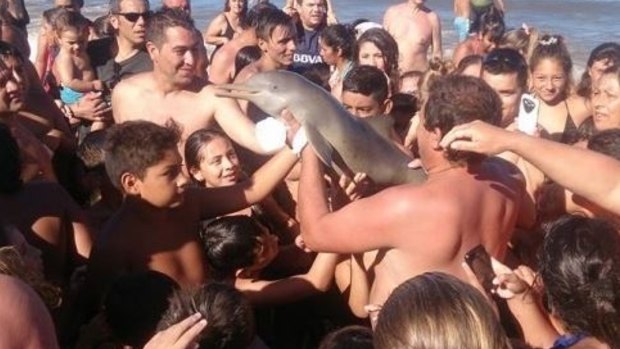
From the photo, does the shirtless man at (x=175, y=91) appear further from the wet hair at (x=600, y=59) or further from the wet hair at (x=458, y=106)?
the wet hair at (x=600, y=59)

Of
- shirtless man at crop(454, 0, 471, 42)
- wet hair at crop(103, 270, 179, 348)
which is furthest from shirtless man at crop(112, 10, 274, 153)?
shirtless man at crop(454, 0, 471, 42)

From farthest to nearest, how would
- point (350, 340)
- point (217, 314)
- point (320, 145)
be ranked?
point (320, 145) → point (217, 314) → point (350, 340)

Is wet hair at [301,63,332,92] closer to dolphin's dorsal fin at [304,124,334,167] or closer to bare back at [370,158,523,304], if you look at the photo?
dolphin's dorsal fin at [304,124,334,167]

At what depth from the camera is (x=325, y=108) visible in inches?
130

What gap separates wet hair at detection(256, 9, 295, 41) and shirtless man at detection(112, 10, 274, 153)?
1.22 m

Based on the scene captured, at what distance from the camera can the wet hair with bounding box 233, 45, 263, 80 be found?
6.89 metres

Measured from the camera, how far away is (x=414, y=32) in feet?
30.6

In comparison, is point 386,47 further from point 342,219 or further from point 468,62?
point 342,219

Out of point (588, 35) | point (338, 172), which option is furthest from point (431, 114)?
point (588, 35)

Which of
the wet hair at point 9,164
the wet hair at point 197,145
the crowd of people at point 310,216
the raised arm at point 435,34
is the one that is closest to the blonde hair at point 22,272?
A: the crowd of people at point 310,216

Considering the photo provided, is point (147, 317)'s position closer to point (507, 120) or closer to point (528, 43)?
point (507, 120)

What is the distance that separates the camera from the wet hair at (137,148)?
355 cm

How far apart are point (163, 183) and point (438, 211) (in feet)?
3.42

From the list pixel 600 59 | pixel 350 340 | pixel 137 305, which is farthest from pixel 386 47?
pixel 350 340
